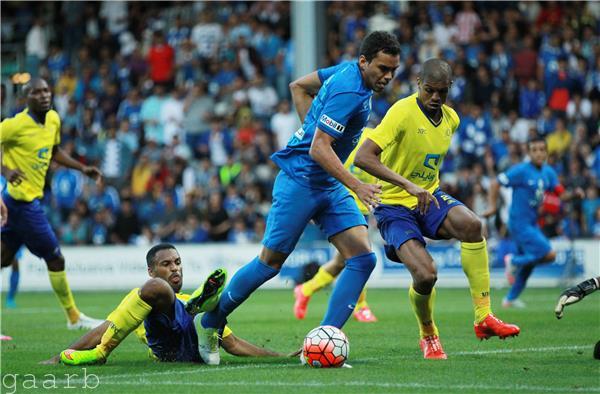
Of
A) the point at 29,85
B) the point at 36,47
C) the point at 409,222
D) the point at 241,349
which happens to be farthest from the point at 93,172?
the point at 36,47

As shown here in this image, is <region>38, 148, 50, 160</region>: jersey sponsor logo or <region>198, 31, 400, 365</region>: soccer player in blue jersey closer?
<region>198, 31, 400, 365</region>: soccer player in blue jersey

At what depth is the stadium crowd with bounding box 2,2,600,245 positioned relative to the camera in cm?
2242

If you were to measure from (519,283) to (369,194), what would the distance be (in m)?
8.13

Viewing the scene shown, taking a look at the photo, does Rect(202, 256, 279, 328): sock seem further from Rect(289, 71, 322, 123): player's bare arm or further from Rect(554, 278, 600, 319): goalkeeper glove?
Rect(554, 278, 600, 319): goalkeeper glove

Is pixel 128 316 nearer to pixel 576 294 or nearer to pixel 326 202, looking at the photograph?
pixel 326 202

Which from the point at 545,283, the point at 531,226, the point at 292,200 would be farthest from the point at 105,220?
the point at 292,200

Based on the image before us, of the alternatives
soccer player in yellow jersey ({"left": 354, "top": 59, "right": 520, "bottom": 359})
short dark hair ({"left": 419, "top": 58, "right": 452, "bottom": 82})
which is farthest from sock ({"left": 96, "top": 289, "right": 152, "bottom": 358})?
short dark hair ({"left": 419, "top": 58, "right": 452, "bottom": 82})

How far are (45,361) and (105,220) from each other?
49.7 feet

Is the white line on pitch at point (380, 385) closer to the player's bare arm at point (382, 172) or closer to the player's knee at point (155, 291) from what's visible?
the player's knee at point (155, 291)

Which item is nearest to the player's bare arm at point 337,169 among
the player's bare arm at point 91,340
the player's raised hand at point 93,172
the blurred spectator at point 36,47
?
the player's bare arm at point 91,340

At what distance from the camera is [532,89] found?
23.0 metres

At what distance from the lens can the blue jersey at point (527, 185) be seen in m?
15.3

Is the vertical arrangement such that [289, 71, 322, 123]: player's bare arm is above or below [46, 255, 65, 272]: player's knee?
above

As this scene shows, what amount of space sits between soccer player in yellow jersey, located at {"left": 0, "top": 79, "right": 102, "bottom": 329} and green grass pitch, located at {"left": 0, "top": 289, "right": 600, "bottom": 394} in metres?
0.94
